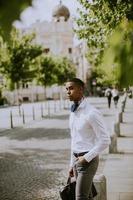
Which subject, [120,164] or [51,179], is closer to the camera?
[51,179]

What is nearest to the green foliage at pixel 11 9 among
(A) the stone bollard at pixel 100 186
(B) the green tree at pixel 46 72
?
(A) the stone bollard at pixel 100 186

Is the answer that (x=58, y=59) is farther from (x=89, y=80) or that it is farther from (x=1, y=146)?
(x=1, y=146)

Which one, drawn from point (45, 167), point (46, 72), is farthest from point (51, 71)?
point (45, 167)

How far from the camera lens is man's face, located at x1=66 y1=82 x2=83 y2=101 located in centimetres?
459

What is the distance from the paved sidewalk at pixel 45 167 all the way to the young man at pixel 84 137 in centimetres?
300

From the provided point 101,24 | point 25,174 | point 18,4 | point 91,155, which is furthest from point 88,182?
point 101,24

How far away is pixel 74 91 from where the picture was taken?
4621 millimetres

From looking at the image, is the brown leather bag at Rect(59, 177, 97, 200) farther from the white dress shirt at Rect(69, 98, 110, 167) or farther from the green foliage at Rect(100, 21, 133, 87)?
the green foliage at Rect(100, 21, 133, 87)

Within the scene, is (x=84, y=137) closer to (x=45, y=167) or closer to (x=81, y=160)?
(x=81, y=160)

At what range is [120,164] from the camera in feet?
35.6

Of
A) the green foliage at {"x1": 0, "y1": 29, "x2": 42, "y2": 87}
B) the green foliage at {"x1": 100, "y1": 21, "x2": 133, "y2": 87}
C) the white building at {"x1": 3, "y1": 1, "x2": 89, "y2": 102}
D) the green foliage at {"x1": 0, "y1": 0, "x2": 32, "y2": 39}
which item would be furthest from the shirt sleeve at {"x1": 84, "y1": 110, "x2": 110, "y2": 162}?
the white building at {"x1": 3, "y1": 1, "x2": 89, "y2": 102}

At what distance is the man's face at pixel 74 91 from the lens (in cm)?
459

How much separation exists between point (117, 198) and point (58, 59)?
67.2 meters

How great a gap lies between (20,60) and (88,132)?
31.3 m
